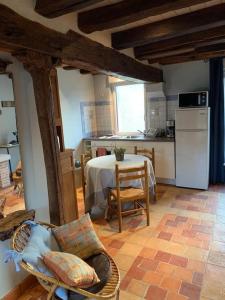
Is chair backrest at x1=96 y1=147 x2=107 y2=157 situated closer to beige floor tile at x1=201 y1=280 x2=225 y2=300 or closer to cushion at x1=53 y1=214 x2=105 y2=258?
cushion at x1=53 y1=214 x2=105 y2=258

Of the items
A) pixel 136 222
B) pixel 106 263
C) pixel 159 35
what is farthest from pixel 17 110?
pixel 136 222

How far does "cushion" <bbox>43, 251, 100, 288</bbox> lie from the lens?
1.37 metres

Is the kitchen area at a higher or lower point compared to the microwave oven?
lower

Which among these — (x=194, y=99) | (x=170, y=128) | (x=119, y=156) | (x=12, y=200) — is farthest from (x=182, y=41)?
(x=12, y=200)

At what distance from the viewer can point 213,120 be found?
169 inches

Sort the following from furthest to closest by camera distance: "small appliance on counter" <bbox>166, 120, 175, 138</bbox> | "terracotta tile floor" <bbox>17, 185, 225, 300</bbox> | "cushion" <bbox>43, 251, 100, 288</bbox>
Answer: "small appliance on counter" <bbox>166, 120, 175, 138</bbox>
"terracotta tile floor" <bbox>17, 185, 225, 300</bbox>
"cushion" <bbox>43, 251, 100, 288</bbox>

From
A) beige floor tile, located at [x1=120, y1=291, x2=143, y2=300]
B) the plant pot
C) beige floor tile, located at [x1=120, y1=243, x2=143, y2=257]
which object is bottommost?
beige floor tile, located at [x1=120, y1=291, x2=143, y2=300]

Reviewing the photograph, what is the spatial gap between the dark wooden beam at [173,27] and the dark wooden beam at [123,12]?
0.54 metres

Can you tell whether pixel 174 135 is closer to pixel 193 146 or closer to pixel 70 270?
pixel 193 146

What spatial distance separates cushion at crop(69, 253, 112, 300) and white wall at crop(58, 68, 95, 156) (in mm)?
3201

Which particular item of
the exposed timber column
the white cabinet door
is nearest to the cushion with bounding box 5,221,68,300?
the exposed timber column

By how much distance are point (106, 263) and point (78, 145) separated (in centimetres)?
356

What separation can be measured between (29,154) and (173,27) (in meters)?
1.92

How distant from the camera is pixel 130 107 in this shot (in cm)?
522
